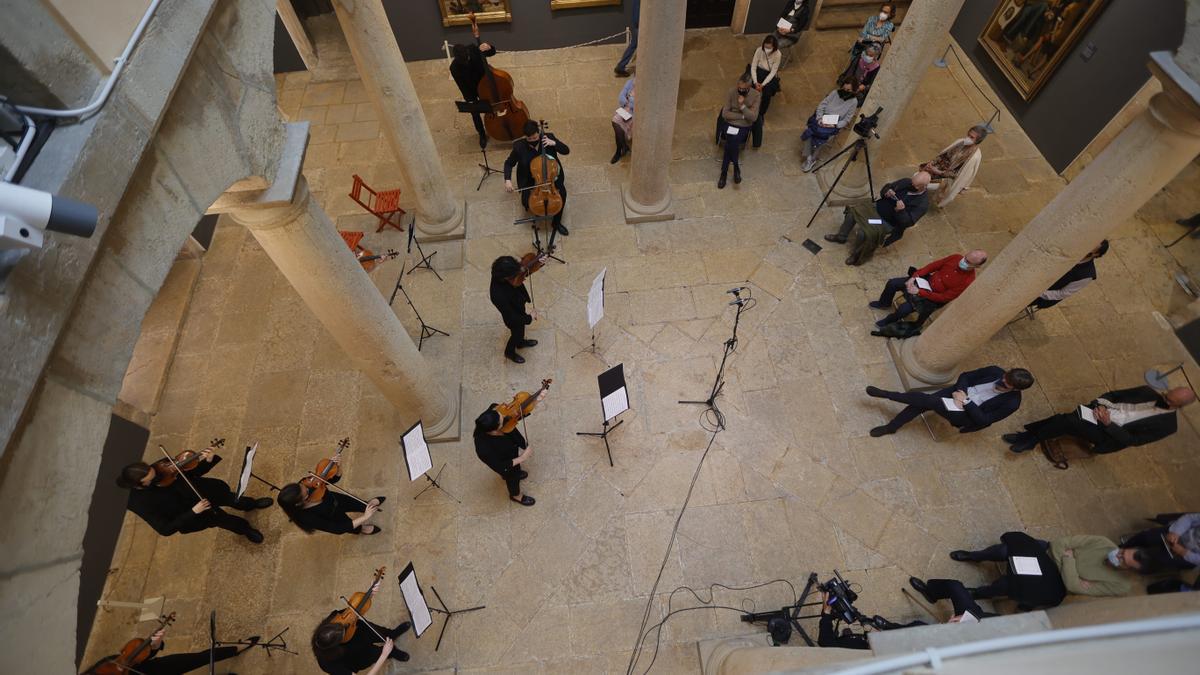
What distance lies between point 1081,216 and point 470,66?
6761 millimetres

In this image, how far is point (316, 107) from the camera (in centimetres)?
945

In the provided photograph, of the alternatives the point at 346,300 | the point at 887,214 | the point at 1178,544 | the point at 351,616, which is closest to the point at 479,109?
the point at 346,300

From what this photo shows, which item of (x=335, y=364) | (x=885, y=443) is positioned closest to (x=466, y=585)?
(x=335, y=364)

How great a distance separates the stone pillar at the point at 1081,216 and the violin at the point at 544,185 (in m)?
4.50

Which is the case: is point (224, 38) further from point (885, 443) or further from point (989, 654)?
point (885, 443)

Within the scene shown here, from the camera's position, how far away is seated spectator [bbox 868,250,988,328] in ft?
20.3

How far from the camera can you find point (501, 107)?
822 cm

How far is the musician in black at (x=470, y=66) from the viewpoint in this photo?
299 inches

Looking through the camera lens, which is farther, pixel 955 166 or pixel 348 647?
pixel 955 166

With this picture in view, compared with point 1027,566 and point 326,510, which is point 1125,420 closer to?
point 1027,566

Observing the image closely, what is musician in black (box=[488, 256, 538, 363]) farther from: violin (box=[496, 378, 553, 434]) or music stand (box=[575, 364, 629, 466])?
music stand (box=[575, 364, 629, 466])

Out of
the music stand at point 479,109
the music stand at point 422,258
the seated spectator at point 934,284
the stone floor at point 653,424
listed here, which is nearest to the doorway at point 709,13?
the stone floor at point 653,424

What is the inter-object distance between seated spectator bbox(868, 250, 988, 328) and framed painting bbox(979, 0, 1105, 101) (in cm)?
386

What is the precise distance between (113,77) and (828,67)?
979 centimetres
